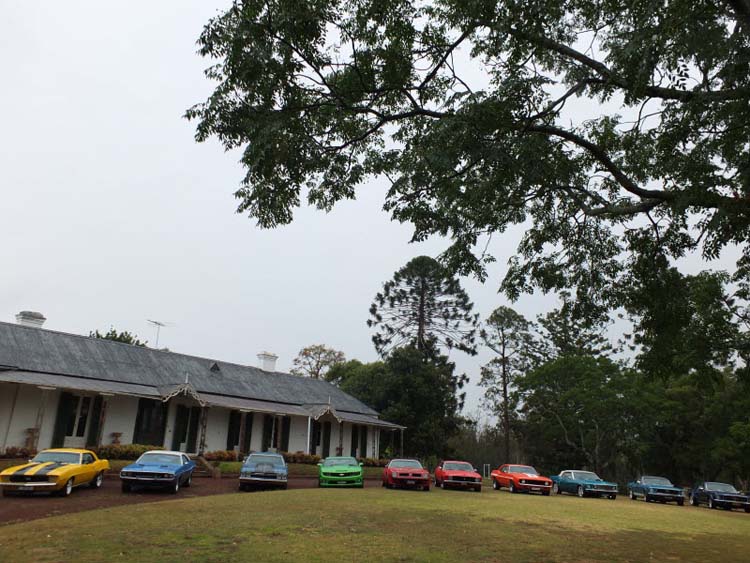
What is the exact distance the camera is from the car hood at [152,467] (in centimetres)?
1574

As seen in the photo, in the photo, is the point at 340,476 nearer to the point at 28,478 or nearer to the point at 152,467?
the point at 152,467

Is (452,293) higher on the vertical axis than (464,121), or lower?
higher

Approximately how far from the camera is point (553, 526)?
40.0 feet

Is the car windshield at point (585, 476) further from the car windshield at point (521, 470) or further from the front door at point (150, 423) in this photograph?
the front door at point (150, 423)

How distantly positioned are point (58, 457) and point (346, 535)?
10.1 metres

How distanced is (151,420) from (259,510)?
16.7 metres

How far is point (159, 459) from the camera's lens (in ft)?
55.3

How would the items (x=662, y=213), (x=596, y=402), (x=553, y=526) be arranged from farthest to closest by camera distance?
(x=596, y=402), (x=553, y=526), (x=662, y=213)

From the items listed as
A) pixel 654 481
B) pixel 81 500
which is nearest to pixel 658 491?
pixel 654 481

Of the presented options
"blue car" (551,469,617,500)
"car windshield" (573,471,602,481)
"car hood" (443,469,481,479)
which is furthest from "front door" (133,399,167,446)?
"car windshield" (573,471,602,481)

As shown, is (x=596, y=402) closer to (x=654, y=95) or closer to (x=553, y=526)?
(x=553, y=526)

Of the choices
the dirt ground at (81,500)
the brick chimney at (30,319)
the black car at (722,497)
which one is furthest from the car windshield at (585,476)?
the brick chimney at (30,319)

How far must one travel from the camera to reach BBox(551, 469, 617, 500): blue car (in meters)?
25.8

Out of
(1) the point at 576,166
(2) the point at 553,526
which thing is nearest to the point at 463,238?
(1) the point at 576,166
